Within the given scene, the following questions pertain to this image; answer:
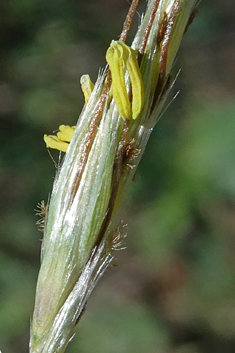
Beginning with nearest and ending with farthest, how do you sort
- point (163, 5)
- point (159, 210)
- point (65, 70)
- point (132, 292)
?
point (163, 5) → point (159, 210) → point (132, 292) → point (65, 70)

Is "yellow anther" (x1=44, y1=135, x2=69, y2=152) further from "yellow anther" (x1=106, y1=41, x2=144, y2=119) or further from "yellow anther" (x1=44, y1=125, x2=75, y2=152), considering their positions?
"yellow anther" (x1=106, y1=41, x2=144, y2=119)

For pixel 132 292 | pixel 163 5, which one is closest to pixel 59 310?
pixel 163 5

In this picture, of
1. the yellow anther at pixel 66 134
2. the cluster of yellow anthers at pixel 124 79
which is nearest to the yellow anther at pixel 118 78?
the cluster of yellow anthers at pixel 124 79

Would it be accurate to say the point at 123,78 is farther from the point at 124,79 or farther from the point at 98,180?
the point at 98,180

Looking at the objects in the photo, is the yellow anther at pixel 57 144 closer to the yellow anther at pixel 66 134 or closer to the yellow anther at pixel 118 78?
the yellow anther at pixel 66 134

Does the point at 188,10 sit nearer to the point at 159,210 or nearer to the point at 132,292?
the point at 159,210

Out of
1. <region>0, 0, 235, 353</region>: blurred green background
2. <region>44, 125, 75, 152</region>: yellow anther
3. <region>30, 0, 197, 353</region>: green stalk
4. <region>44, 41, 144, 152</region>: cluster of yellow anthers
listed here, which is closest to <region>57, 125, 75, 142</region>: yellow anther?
<region>44, 125, 75, 152</region>: yellow anther
